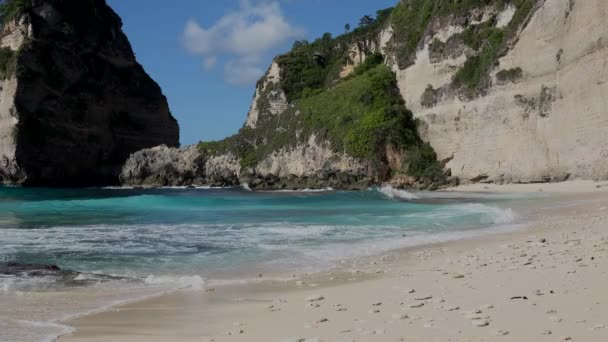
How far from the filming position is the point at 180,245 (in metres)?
13.6

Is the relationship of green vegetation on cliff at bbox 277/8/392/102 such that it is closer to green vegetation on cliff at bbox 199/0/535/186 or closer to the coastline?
green vegetation on cliff at bbox 199/0/535/186

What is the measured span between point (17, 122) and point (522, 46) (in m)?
59.4

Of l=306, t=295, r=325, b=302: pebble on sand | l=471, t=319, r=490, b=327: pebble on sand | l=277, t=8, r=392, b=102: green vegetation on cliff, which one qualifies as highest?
l=277, t=8, r=392, b=102: green vegetation on cliff

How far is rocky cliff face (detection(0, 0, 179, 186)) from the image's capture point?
68.4 metres

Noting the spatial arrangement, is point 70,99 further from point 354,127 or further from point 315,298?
point 315,298

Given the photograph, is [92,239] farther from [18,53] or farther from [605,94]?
[18,53]

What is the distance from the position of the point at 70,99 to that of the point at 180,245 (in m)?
68.2

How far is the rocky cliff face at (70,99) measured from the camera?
68375mm

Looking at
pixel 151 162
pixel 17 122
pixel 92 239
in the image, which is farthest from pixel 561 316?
pixel 17 122

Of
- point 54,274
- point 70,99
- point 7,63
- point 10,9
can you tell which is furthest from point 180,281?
point 10,9

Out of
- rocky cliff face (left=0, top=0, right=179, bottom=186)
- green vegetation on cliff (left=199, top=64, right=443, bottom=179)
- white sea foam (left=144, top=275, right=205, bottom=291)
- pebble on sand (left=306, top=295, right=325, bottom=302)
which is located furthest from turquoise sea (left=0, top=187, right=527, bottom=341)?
rocky cliff face (left=0, top=0, right=179, bottom=186)

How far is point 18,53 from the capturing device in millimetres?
69562

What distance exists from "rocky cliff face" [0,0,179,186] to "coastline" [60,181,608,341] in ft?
224

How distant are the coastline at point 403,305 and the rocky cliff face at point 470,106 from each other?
65.7ft
